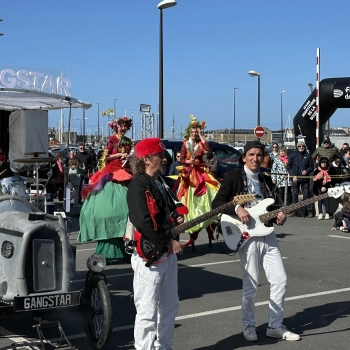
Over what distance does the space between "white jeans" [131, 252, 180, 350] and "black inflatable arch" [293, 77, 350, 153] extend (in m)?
16.8

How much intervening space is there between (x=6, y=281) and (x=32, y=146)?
11.6m

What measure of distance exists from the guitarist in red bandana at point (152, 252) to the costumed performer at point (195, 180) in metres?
5.87

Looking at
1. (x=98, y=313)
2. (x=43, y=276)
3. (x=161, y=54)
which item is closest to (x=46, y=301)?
(x=43, y=276)

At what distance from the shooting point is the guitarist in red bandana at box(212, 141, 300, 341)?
6.03 m

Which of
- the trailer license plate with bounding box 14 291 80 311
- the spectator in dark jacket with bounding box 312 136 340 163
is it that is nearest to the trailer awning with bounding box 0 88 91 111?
the trailer license plate with bounding box 14 291 80 311

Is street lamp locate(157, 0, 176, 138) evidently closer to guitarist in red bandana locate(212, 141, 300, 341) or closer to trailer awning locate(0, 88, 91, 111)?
trailer awning locate(0, 88, 91, 111)

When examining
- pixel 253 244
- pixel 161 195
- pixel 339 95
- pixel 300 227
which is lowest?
pixel 300 227

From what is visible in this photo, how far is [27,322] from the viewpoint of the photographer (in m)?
6.79

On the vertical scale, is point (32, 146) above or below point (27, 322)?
above

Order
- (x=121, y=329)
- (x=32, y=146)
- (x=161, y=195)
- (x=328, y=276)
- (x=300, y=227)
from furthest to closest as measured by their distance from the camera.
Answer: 1. (x=32, y=146)
2. (x=300, y=227)
3. (x=328, y=276)
4. (x=121, y=329)
5. (x=161, y=195)

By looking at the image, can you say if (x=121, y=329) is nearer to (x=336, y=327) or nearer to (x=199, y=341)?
(x=199, y=341)

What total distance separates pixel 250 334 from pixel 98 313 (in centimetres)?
140

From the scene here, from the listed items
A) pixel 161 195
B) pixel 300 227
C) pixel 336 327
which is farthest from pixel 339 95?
pixel 161 195

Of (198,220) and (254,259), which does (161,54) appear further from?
(198,220)
